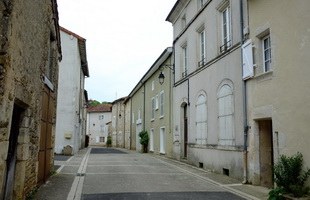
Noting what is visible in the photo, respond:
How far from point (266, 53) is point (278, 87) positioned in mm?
1503

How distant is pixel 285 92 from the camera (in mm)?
7215

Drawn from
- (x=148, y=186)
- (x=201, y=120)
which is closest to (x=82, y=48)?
(x=201, y=120)

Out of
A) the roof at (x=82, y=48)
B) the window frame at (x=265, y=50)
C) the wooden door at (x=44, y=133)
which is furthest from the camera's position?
the roof at (x=82, y=48)

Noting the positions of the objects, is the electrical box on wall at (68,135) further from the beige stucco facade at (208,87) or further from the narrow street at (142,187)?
the narrow street at (142,187)

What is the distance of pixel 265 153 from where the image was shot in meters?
8.64

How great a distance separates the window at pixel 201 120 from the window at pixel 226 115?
4.63 feet

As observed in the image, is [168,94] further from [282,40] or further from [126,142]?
[126,142]

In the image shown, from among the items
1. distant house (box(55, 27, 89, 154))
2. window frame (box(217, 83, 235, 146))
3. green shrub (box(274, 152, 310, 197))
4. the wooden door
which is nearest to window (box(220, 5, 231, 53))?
window frame (box(217, 83, 235, 146))

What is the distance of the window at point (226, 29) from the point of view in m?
11.1

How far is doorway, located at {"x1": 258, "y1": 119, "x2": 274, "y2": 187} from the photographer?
8.53 m

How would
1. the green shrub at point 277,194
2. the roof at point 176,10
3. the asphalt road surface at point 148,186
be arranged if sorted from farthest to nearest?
the roof at point 176,10
the asphalt road surface at point 148,186
the green shrub at point 277,194

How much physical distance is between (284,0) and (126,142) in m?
30.7

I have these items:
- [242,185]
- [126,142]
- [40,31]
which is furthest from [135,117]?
[40,31]

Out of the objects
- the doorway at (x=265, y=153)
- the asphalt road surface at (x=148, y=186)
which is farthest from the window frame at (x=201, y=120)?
the doorway at (x=265, y=153)
